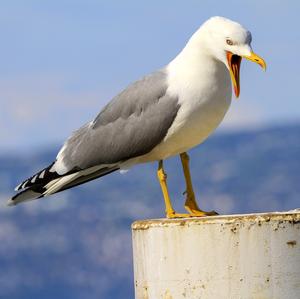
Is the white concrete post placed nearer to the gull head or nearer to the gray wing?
the gull head

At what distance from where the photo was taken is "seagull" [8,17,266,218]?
10.7 m

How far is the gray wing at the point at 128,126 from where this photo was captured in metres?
11.0

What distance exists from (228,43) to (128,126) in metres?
1.24

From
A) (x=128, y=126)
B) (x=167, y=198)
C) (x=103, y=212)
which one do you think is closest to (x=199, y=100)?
(x=167, y=198)

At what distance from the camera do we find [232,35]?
10.5 metres

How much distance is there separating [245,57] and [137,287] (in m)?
1.93

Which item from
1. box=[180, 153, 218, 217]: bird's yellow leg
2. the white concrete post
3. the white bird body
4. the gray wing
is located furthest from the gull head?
the white concrete post

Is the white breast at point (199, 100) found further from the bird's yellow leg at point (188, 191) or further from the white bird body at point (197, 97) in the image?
the bird's yellow leg at point (188, 191)

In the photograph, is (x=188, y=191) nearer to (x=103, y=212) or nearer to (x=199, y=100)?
(x=199, y=100)

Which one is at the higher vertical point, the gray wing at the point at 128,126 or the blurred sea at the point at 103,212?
the blurred sea at the point at 103,212

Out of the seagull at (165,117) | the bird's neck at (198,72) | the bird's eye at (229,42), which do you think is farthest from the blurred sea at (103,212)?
the bird's eye at (229,42)

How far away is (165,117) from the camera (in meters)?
10.9

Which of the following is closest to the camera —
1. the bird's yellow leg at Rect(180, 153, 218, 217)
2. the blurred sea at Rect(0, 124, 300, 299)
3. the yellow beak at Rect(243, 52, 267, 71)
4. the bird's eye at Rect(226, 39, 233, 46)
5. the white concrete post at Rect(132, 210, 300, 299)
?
the white concrete post at Rect(132, 210, 300, 299)

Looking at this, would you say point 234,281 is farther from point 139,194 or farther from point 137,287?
point 139,194
